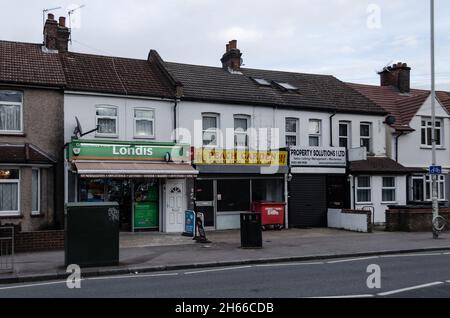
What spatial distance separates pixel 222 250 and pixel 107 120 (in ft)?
27.7

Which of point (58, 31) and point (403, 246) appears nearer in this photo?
point (403, 246)

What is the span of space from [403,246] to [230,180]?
356 inches

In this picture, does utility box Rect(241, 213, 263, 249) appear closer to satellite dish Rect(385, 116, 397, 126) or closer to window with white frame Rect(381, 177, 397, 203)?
window with white frame Rect(381, 177, 397, 203)

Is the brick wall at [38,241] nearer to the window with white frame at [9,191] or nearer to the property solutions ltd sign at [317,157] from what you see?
the window with white frame at [9,191]

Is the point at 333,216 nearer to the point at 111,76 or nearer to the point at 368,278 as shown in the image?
the point at 111,76

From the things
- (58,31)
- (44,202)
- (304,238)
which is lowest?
(304,238)

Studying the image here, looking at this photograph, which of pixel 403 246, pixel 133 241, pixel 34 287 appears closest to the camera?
pixel 34 287

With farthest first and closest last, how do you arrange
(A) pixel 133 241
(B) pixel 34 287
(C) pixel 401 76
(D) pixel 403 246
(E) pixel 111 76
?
(C) pixel 401 76
(E) pixel 111 76
(A) pixel 133 241
(D) pixel 403 246
(B) pixel 34 287

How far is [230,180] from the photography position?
2442cm

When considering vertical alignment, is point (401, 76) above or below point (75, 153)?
above

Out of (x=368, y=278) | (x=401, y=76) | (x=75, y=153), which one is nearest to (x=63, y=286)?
(x=368, y=278)

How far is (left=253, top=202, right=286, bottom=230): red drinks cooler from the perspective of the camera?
23516mm

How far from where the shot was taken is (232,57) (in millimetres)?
28109

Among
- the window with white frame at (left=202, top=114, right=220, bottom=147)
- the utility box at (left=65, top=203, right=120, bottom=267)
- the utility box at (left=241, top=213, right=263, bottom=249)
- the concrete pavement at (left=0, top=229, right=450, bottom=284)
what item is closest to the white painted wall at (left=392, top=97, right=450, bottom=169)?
Answer: the concrete pavement at (left=0, top=229, right=450, bottom=284)
